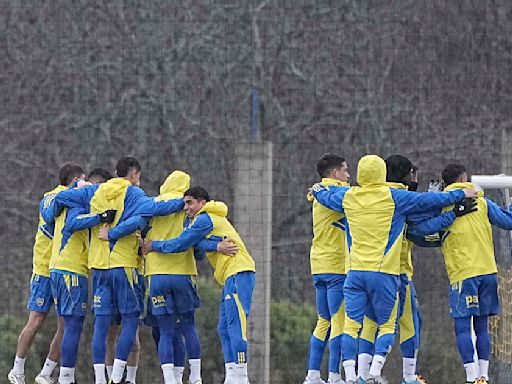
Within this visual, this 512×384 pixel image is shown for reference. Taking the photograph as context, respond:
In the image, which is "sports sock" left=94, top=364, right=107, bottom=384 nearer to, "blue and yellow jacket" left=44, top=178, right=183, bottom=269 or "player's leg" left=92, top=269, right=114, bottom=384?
"player's leg" left=92, top=269, right=114, bottom=384

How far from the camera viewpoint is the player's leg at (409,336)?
11156 millimetres

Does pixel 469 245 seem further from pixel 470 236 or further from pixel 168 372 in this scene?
pixel 168 372

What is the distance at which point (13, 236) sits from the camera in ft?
57.1

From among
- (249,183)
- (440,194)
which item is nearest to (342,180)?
(440,194)

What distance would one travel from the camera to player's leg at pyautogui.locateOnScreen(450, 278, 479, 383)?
10.8 metres

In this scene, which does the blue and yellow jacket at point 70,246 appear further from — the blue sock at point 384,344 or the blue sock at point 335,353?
the blue sock at point 384,344

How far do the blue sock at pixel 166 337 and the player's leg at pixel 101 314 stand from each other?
405 millimetres

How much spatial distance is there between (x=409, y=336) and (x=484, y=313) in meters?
0.67

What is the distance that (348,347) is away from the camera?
35.5 feet

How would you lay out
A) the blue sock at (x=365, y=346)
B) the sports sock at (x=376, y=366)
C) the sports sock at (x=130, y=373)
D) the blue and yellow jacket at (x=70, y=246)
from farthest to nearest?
1. the sports sock at (x=130, y=373)
2. the blue and yellow jacket at (x=70, y=246)
3. the blue sock at (x=365, y=346)
4. the sports sock at (x=376, y=366)

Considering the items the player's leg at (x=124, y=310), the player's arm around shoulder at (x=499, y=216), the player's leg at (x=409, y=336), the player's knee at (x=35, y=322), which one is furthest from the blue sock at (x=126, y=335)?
the player's arm around shoulder at (x=499, y=216)

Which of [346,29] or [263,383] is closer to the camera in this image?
[263,383]

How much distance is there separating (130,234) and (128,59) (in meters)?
7.20

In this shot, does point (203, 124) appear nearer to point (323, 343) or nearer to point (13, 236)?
point (13, 236)
